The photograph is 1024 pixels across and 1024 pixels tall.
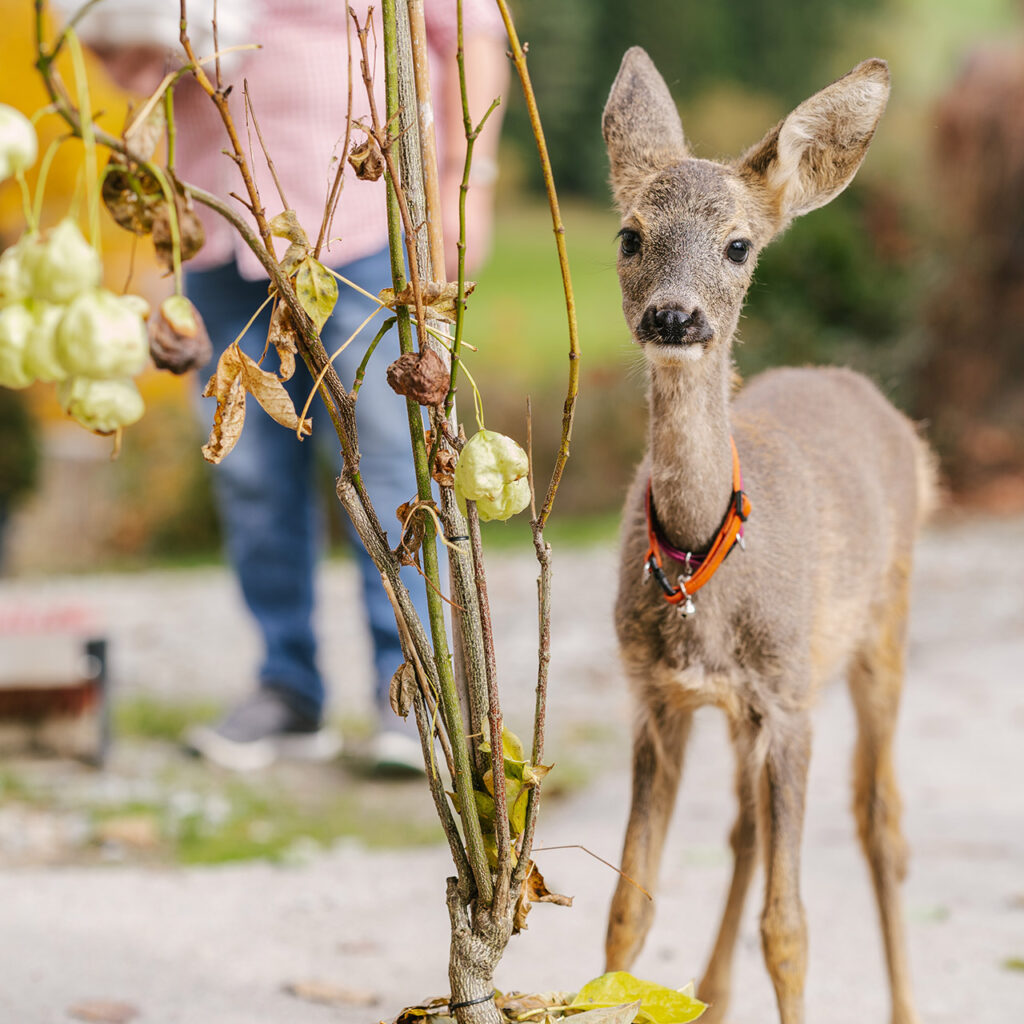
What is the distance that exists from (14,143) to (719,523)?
1510mm

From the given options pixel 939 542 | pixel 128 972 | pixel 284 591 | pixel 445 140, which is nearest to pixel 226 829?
pixel 284 591

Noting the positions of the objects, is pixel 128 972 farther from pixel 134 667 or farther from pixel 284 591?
pixel 134 667

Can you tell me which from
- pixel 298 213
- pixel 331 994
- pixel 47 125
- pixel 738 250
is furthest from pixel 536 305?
pixel 738 250

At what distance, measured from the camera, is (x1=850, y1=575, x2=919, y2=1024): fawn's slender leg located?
3080 millimetres

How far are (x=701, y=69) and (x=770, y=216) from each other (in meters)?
20.0

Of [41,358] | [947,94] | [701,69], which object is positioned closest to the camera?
[41,358]

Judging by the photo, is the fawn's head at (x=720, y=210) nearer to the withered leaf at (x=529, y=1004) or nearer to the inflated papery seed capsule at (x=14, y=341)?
the withered leaf at (x=529, y=1004)

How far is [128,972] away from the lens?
2.90 metres

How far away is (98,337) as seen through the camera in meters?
1.20

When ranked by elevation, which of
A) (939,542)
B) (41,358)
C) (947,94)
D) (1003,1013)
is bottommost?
(1003,1013)

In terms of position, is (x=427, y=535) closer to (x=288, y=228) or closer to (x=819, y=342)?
(x=288, y=228)

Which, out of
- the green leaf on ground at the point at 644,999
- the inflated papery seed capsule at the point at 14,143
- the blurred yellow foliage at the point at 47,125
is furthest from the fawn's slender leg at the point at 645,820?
the blurred yellow foliage at the point at 47,125

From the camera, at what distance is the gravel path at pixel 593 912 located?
286 cm

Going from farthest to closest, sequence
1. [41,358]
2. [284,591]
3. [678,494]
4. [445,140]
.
A: 1. [284,591]
2. [445,140]
3. [678,494]
4. [41,358]
